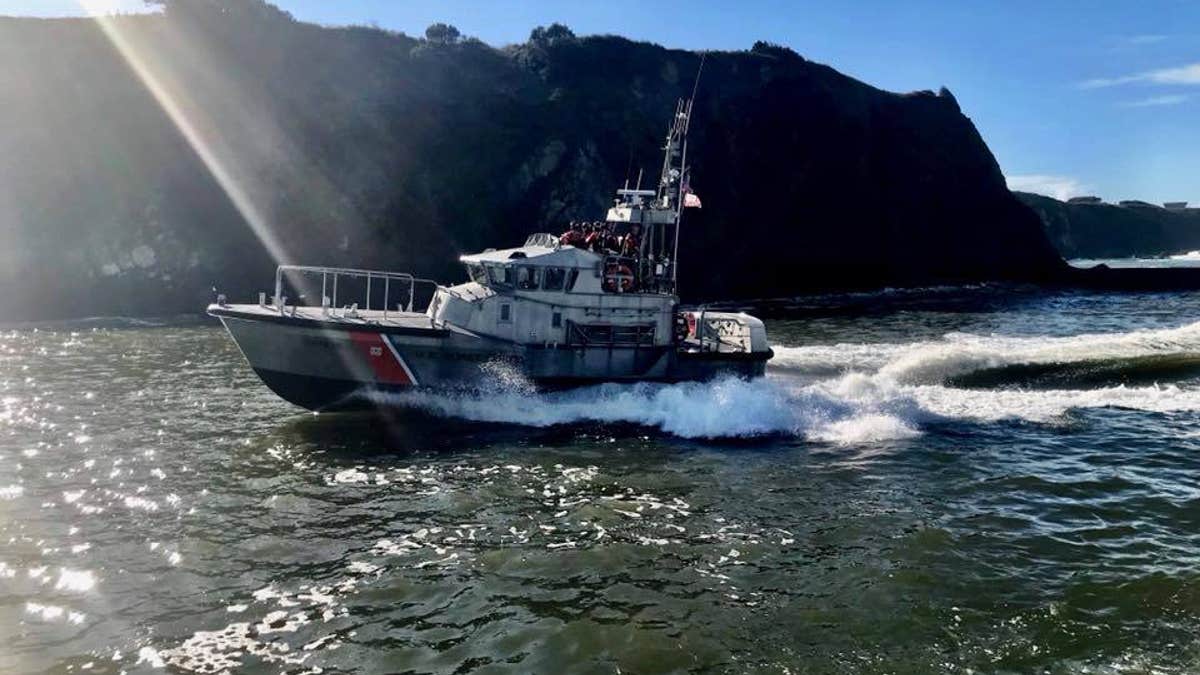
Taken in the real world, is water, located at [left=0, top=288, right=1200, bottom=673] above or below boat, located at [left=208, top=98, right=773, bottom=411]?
below

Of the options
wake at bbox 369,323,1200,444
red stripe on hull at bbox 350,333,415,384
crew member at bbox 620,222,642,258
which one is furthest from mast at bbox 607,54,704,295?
red stripe on hull at bbox 350,333,415,384

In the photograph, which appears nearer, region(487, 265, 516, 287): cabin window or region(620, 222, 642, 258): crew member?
region(487, 265, 516, 287): cabin window

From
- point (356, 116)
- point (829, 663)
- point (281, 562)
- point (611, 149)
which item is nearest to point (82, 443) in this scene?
point (281, 562)

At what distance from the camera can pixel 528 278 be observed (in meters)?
20.4

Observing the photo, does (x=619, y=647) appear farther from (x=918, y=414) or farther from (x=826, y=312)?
(x=826, y=312)

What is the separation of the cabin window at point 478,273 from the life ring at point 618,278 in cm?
331

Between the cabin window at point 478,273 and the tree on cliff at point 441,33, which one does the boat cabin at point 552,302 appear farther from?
the tree on cliff at point 441,33

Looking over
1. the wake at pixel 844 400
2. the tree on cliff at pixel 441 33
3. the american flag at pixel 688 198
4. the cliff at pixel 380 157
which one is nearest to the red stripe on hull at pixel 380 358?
the wake at pixel 844 400

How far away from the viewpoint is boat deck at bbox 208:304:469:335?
18.7 m

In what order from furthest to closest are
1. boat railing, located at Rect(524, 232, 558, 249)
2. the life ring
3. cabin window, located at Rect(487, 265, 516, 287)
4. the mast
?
the mast < boat railing, located at Rect(524, 232, 558, 249) < the life ring < cabin window, located at Rect(487, 265, 516, 287)

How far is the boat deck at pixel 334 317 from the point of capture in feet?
61.3

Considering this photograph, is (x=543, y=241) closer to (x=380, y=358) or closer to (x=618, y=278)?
(x=618, y=278)

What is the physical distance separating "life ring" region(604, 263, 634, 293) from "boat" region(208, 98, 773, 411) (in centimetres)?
3

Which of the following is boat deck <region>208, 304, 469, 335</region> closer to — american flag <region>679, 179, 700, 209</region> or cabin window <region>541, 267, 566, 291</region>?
cabin window <region>541, 267, 566, 291</region>
